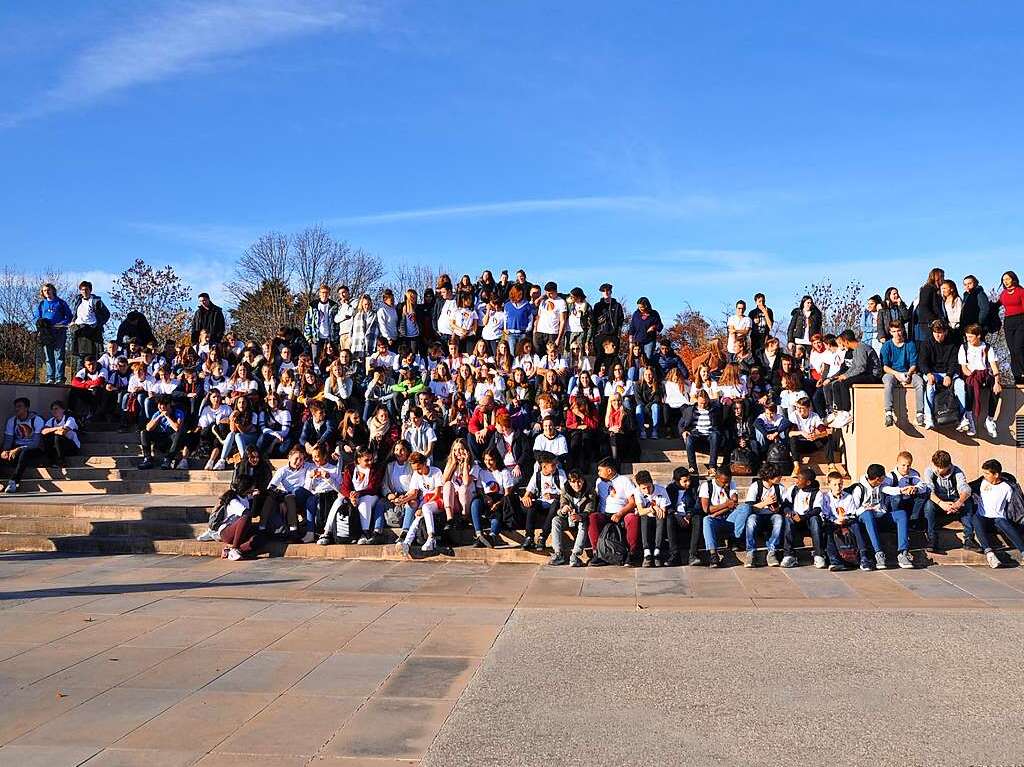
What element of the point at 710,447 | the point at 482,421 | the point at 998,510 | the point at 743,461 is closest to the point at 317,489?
the point at 482,421

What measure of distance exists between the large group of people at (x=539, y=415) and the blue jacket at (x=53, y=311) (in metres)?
0.06

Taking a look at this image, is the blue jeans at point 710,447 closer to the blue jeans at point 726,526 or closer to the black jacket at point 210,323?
the blue jeans at point 726,526

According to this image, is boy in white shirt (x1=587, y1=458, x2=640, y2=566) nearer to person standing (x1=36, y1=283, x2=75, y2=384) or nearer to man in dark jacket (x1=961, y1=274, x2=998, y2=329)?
man in dark jacket (x1=961, y1=274, x2=998, y2=329)

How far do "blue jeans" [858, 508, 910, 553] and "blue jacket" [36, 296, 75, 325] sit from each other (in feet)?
51.1

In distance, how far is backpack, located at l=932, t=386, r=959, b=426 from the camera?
13.7 meters

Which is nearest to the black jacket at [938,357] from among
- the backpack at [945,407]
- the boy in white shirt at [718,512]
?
the backpack at [945,407]

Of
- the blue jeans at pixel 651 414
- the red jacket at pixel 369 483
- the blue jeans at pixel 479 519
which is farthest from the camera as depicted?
the blue jeans at pixel 651 414

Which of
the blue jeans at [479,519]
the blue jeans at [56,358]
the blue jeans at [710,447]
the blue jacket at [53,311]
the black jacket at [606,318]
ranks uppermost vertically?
the blue jacket at [53,311]

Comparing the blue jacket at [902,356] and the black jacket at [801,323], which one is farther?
the black jacket at [801,323]

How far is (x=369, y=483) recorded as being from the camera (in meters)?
12.8

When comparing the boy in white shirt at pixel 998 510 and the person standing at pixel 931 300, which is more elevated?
the person standing at pixel 931 300

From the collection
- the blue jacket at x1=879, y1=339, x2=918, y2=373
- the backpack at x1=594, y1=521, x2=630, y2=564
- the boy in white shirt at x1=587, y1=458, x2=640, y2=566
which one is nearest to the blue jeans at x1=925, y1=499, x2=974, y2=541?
the blue jacket at x1=879, y1=339, x2=918, y2=373

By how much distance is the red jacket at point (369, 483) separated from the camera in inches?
500

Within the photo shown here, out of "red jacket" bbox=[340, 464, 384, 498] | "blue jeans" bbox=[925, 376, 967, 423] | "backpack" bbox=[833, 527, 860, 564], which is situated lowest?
"backpack" bbox=[833, 527, 860, 564]
